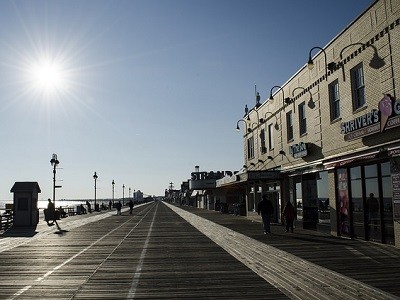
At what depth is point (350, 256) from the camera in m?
13.0

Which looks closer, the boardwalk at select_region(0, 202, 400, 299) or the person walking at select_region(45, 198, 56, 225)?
the boardwalk at select_region(0, 202, 400, 299)

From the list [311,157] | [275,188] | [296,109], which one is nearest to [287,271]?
[311,157]

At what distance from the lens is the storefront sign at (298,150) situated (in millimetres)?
22031

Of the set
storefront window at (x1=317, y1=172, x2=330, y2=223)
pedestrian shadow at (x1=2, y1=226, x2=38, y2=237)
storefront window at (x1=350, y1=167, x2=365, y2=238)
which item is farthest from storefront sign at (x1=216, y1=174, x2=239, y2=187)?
storefront window at (x1=350, y1=167, x2=365, y2=238)

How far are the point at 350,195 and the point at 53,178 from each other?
Result: 29226 millimetres

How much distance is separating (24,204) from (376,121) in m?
22.1

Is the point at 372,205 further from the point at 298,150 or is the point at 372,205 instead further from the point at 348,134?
the point at 298,150

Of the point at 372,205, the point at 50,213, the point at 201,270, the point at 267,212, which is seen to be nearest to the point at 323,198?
the point at 267,212

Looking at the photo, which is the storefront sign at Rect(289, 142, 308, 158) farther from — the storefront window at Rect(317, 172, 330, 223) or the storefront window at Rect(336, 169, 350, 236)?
the storefront window at Rect(336, 169, 350, 236)

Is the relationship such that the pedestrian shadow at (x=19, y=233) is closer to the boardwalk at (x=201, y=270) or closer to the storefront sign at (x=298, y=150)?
the boardwalk at (x=201, y=270)

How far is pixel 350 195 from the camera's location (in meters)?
17.9

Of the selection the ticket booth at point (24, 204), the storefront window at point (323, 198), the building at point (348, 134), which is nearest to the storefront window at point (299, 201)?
the building at point (348, 134)

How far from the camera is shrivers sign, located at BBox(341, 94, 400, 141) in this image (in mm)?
13999

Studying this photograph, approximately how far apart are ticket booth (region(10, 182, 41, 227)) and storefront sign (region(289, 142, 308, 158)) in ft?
52.9
